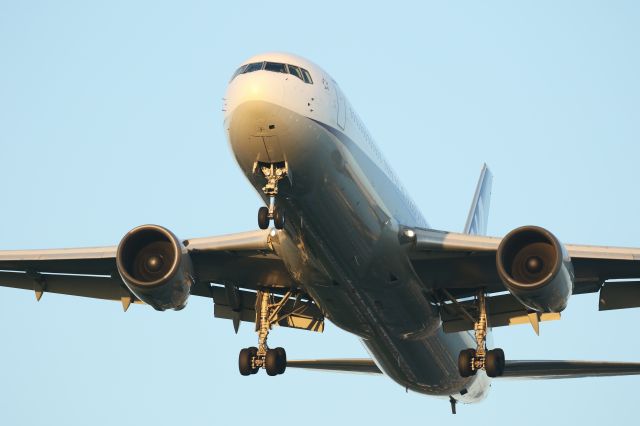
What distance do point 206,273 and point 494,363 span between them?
259 inches

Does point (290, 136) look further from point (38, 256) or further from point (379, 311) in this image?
point (38, 256)

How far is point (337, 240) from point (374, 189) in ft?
4.89

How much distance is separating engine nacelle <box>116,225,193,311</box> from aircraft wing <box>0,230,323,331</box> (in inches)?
35.7

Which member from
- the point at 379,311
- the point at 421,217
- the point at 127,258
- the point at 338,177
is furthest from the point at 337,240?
the point at 421,217

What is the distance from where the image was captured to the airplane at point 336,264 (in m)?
22.8

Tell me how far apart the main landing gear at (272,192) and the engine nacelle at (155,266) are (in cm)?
337

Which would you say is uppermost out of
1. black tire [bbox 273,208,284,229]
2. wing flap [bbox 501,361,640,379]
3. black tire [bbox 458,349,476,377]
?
black tire [bbox 273,208,284,229]

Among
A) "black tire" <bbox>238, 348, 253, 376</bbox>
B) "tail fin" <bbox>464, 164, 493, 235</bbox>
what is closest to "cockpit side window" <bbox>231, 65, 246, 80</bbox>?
"black tire" <bbox>238, 348, 253, 376</bbox>

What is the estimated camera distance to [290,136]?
73.9 feet

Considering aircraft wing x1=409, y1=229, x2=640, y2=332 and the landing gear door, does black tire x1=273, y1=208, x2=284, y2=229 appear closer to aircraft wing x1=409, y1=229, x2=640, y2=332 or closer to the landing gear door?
the landing gear door

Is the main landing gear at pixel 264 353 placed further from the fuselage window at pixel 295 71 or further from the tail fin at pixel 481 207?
the tail fin at pixel 481 207

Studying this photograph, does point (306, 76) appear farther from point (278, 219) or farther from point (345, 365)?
point (345, 365)

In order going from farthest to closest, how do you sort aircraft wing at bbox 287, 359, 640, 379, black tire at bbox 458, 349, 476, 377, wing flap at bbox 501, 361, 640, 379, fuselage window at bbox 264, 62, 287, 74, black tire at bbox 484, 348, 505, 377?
aircraft wing at bbox 287, 359, 640, 379, wing flap at bbox 501, 361, 640, 379, black tire at bbox 458, 349, 476, 377, black tire at bbox 484, 348, 505, 377, fuselage window at bbox 264, 62, 287, 74

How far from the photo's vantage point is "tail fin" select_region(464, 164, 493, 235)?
3953 cm
